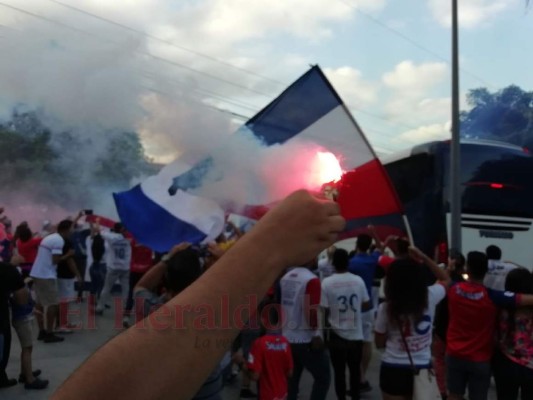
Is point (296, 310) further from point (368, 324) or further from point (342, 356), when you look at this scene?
point (368, 324)

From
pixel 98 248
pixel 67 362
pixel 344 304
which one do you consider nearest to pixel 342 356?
pixel 344 304

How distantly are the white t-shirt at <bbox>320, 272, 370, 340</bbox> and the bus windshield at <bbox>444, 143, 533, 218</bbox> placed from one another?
5916 mm

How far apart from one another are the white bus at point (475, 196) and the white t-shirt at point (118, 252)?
17.5 feet

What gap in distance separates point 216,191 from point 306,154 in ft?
2.20

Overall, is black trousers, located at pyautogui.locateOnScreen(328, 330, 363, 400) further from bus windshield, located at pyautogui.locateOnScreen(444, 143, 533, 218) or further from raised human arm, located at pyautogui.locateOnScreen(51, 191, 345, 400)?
bus windshield, located at pyautogui.locateOnScreen(444, 143, 533, 218)

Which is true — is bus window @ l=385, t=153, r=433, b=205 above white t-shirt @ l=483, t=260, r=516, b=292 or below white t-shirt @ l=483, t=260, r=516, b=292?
above

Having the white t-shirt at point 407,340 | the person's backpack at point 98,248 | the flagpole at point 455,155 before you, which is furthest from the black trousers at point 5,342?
the flagpole at point 455,155

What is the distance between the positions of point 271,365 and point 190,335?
4.14 m

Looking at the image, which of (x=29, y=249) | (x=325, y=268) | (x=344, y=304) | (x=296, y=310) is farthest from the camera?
(x=29, y=249)

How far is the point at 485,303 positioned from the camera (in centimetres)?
502

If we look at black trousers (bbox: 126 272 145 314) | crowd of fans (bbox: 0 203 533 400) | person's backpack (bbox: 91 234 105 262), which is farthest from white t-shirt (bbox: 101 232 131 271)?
crowd of fans (bbox: 0 203 533 400)

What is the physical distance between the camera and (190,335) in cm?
92

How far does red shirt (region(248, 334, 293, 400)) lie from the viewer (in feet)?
15.9

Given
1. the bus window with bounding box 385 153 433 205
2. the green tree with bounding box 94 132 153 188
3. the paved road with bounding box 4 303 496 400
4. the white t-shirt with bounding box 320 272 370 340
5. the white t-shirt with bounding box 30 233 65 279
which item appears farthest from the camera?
the bus window with bounding box 385 153 433 205
